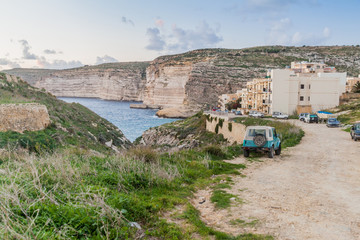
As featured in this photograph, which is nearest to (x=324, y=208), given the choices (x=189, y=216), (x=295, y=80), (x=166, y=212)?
(x=189, y=216)

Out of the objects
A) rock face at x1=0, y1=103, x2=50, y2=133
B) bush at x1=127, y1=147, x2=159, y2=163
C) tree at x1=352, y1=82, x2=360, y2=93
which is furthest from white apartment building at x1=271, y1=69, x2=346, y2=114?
bush at x1=127, y1=147, x2=159, y2=163

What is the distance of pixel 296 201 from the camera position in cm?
644

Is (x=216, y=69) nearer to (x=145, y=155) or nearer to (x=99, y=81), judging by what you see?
(x=145, y=155)

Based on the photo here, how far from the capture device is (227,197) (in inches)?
266

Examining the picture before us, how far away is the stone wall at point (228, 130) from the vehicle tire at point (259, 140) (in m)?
16.1

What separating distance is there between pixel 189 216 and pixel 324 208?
3198 millimetres

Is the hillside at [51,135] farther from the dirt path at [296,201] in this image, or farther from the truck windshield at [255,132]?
the truck windshield at [255,132]

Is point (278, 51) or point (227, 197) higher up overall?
point (278, 51)

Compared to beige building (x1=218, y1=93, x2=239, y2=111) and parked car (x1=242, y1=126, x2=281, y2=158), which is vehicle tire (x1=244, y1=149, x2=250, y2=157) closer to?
parked car (x1=242, y1=126, x2=281, y2=158)

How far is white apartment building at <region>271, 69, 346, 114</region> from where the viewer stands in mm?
45906

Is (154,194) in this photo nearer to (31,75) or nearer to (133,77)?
(133,77)

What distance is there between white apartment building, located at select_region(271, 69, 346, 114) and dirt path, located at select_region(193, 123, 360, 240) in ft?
119

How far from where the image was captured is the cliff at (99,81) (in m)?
148

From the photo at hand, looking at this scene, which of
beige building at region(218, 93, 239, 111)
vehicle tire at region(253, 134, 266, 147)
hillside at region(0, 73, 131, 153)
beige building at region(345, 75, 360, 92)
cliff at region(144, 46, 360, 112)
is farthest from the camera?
cliff at region(144, 46, 360, 112)
